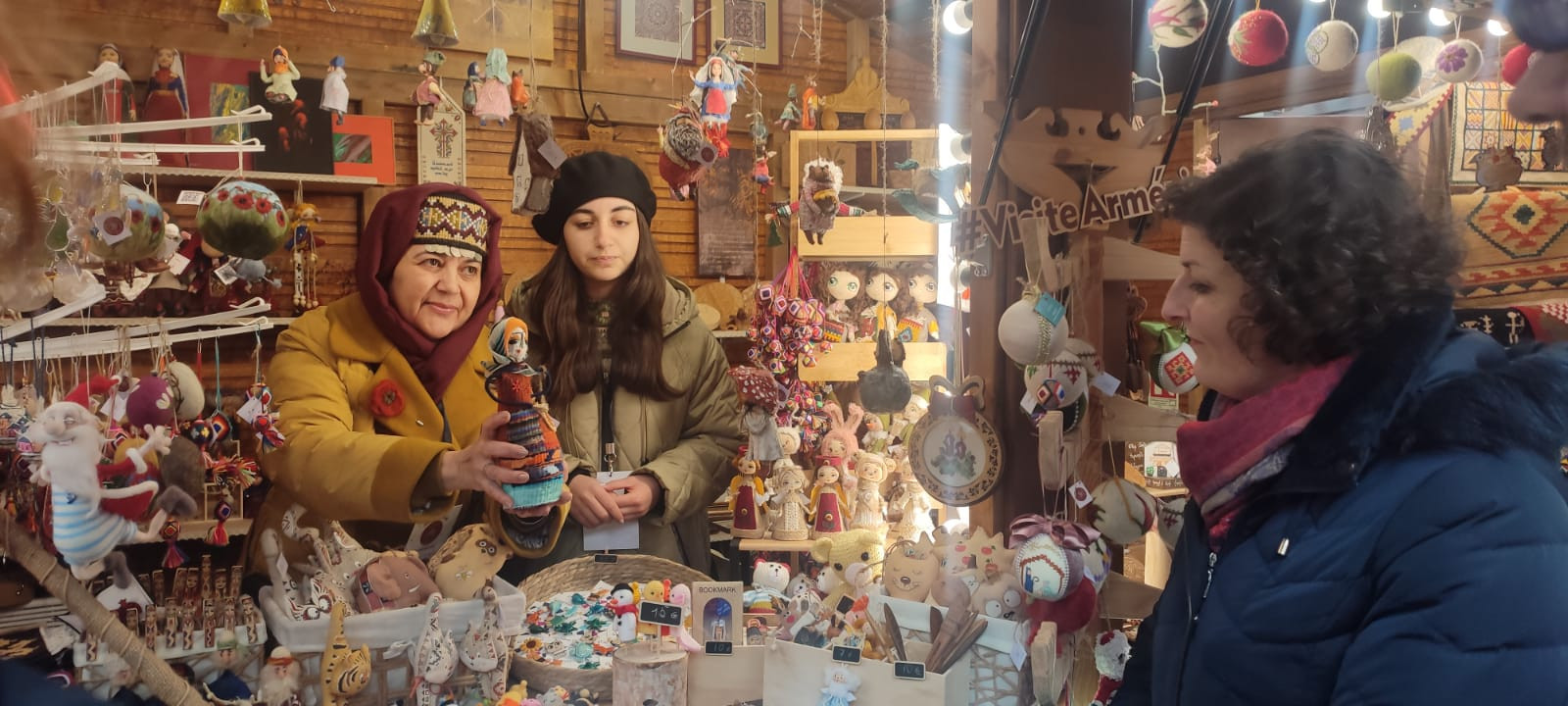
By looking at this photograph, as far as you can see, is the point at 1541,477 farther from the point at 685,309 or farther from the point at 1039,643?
the point at 685,309

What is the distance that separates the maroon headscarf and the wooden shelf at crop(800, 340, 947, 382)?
3.85 feet

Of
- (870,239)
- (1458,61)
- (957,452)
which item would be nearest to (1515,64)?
(1458,61)

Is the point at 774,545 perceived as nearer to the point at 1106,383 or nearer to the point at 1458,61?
the point at 1106,383

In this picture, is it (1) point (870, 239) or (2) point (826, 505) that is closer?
(2) point (826, 505)

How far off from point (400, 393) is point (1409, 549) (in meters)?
1.80

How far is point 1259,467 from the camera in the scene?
127 cm

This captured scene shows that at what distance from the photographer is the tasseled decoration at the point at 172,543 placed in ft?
6.79

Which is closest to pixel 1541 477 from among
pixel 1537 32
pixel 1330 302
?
pixel 1330 302

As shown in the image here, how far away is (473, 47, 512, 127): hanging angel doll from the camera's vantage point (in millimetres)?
2521

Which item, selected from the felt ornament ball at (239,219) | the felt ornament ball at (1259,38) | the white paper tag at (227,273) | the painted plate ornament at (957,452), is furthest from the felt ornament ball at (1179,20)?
the white paper tag at (227,273)

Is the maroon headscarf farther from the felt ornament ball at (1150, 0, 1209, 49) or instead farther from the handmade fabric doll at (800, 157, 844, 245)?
the felt ornament ball at (1150, 0, 1209, 49)

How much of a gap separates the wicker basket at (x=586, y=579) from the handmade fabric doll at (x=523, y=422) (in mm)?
350

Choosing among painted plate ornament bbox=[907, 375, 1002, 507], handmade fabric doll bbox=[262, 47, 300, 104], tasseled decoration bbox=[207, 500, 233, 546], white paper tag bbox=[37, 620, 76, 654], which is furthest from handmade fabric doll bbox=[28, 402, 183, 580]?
painted plate ornament bbox=[907, 375, 1002, 507]

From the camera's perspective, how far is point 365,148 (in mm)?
2861
